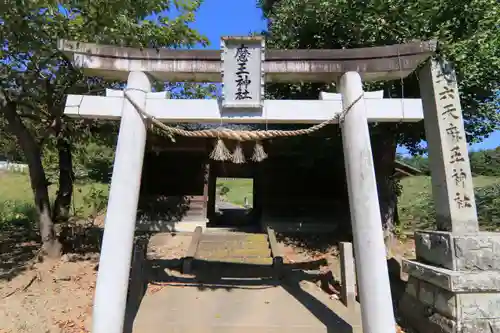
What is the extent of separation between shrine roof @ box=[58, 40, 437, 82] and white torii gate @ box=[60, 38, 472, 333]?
1 cm

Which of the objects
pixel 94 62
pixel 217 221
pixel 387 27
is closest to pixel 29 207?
pixel 217 221

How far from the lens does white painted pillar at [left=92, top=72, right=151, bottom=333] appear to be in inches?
159

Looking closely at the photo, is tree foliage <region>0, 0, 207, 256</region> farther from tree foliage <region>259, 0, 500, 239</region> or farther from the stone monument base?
the stone monument base

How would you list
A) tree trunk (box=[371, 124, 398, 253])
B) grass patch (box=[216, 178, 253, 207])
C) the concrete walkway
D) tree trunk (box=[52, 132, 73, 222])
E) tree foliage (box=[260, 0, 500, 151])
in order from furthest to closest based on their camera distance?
1. grass patch (box=[216, 178, 253, 207])
2. tree trunk (box=[371, 124, 398, 253])
3. tree trunk (box=[52, 132, 73, 222])
4. tree foliage (box=[260, 0, 500, 151])
5. the concrete walkway

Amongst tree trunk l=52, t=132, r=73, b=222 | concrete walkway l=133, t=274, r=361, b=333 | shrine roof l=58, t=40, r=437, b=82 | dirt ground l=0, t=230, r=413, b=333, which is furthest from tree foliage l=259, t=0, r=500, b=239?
tree trunk l=52, t=132, r=73, b=222

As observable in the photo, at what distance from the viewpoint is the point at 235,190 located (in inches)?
1547

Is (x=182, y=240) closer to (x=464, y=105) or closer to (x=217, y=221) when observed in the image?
(x=217, y=221)

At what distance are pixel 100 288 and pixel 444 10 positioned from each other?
7711 mm

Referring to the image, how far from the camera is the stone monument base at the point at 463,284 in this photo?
14.4ft

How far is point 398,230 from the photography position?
971 cm

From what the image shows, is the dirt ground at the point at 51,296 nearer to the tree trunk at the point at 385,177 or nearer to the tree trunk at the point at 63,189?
the tree trunk at the point at 63,189

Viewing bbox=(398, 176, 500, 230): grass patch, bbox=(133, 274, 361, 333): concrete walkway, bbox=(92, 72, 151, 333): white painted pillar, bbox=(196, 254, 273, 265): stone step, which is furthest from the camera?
bbox=(398, 176, 500, 230): grass patch


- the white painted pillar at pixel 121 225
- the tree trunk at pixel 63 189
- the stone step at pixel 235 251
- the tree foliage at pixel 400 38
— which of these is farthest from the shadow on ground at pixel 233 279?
the tree foliage at pixel 400 38

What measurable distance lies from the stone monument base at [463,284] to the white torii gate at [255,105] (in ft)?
4.01
